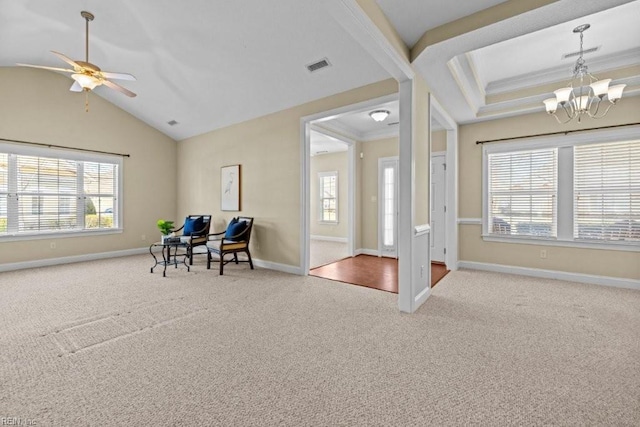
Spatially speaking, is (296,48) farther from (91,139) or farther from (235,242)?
(91,139)

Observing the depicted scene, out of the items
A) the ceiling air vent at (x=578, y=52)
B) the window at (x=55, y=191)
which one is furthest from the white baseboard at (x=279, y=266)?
the ceiling air vent at (x=578, y=52)

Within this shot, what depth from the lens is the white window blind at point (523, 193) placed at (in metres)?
4.29

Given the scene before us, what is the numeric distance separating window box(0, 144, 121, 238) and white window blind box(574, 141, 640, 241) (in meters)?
8.40

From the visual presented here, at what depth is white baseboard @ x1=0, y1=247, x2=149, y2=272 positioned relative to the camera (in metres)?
4.73

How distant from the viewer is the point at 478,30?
95.2 inches

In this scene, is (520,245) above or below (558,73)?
below

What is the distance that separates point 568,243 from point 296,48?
15.6 ft

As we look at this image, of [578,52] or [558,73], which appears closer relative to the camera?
[578,52]

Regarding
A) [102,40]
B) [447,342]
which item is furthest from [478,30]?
[102,40]

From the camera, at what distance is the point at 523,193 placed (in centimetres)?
451

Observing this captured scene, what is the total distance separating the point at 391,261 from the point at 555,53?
13.1 feet

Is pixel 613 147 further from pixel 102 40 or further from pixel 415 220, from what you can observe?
pixel 102 40

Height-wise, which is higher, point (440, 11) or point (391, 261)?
point (440, 11)

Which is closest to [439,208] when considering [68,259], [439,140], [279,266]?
[439,140]
